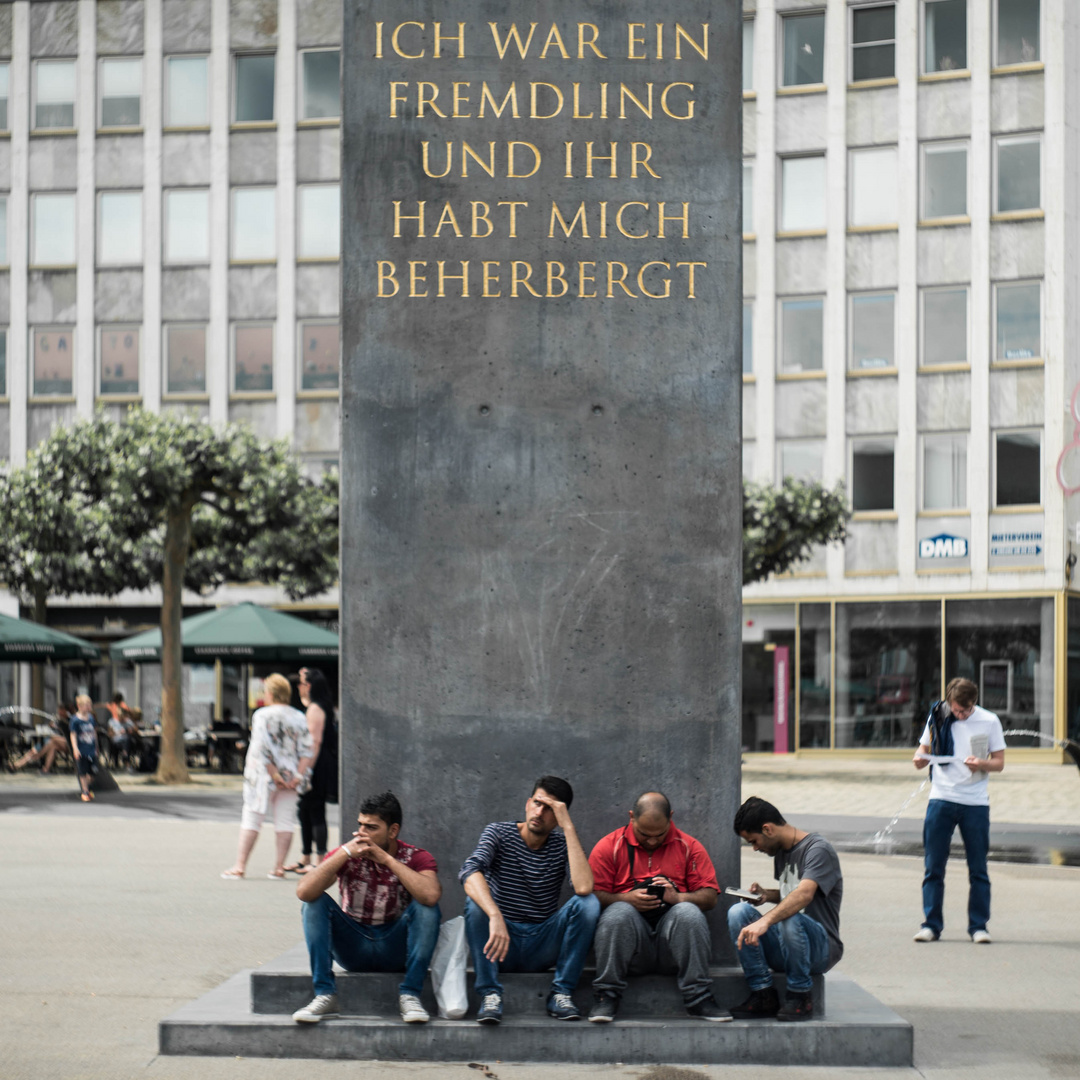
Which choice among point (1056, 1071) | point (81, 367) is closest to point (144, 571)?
point (81, 367)

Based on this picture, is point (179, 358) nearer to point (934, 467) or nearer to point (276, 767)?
point (934, 467)

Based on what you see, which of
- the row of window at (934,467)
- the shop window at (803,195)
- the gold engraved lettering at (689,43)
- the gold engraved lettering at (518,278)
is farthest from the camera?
the shop window at (803,195)

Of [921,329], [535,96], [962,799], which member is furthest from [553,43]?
[921,329]

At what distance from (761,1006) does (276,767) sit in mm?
7024

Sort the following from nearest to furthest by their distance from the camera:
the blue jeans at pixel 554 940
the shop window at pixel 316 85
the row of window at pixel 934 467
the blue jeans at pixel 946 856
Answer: the blue jeans at pixel 554 940 → the blue jeans at pixel 946 856 → the row of window at pixel 934 467 → the shop window at pixel 316 85

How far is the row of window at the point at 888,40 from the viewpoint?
38094mm

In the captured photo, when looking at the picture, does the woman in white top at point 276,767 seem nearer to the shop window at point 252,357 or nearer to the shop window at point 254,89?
the shop window at point 252,357

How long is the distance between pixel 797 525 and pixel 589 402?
81.4 ft

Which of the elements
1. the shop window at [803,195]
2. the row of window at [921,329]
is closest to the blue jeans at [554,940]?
the row of window at [921,329]

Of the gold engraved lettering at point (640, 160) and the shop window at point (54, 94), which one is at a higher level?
the shop window at point (54, 94)

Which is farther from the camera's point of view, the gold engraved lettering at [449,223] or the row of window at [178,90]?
the row of window at [178,90]

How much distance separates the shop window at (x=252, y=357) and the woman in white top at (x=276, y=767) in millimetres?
28605

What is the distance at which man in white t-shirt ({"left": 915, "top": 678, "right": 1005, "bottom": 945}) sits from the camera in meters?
11.1

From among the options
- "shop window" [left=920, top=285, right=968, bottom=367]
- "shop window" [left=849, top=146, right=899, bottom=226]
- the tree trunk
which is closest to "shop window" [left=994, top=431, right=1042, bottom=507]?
"shop window" [left=920, top=285, right=968, bottom=367]
